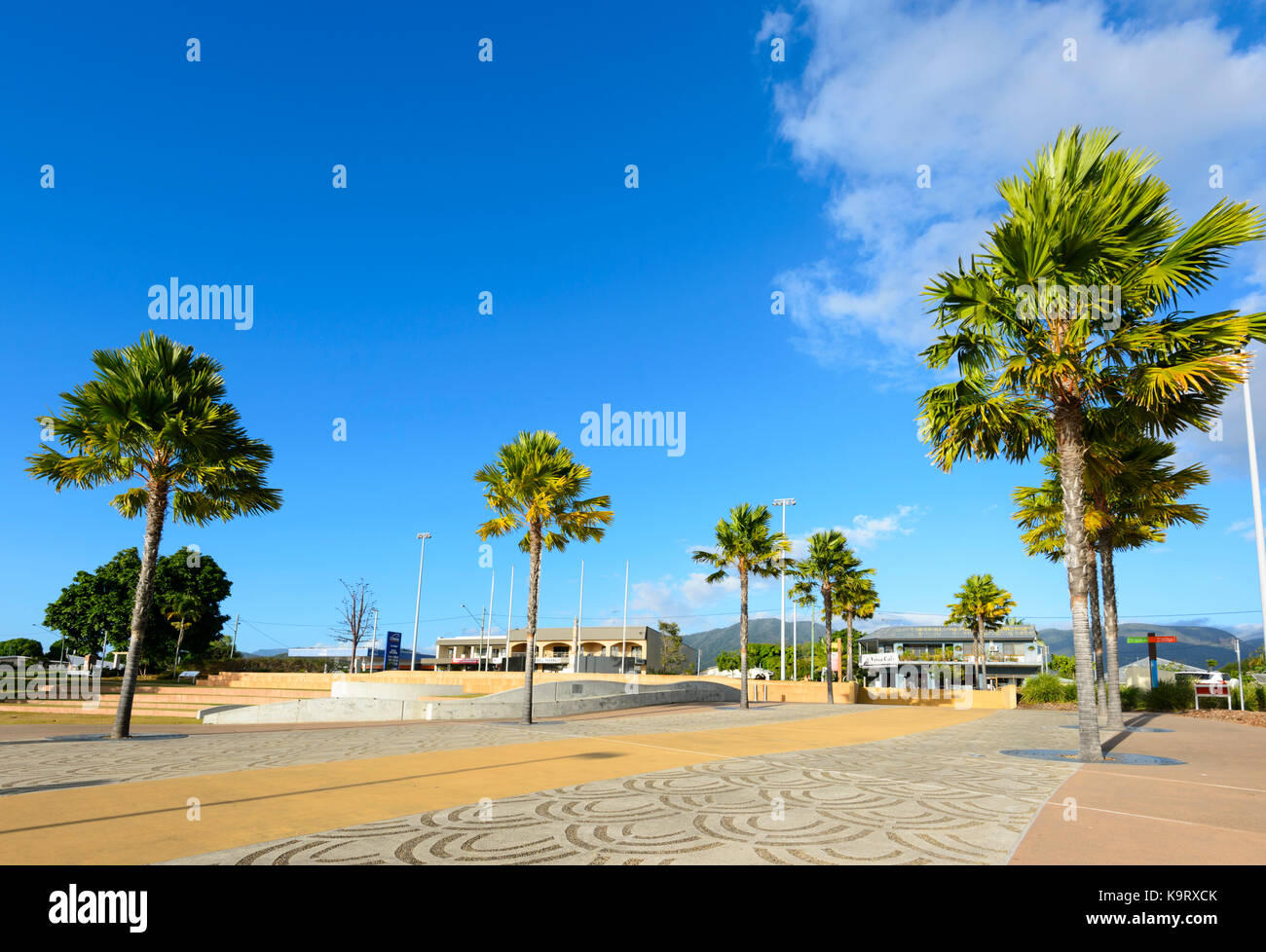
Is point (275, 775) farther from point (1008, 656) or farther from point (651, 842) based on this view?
point (1008, 656)

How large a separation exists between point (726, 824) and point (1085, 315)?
11266mm

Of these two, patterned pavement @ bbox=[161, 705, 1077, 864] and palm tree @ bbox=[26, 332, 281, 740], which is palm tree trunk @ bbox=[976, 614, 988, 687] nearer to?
patterned pavement @ bbox=[161, 705, 1077, 864]

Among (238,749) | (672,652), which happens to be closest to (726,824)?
(238,749)

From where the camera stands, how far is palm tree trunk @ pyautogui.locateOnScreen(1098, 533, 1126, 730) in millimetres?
19719

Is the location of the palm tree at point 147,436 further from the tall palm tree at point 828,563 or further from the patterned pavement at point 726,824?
the tall palm tree at point 828,563

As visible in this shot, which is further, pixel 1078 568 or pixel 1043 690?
pixel 1043 690

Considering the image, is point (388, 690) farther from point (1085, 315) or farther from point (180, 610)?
point (180, 610)

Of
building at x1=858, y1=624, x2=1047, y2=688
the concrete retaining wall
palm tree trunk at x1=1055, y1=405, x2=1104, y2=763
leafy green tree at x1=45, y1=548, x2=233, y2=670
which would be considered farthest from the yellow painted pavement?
building at x1=858, y1=624, x2=1047, y2=688

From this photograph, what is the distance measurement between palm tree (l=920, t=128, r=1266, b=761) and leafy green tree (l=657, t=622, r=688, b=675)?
65.6 m

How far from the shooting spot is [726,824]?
6500mm

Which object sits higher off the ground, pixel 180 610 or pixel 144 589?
pixel 144 589

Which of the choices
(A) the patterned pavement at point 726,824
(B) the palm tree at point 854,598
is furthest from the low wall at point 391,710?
(B) the palm tree at point 854,598
